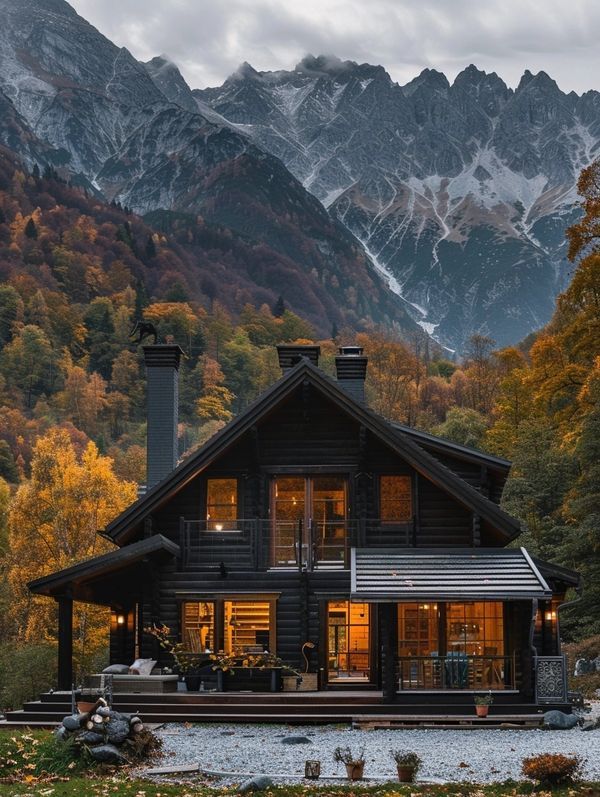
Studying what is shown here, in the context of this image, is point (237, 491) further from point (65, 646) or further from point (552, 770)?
point (552, 770)

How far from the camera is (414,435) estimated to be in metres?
27.7

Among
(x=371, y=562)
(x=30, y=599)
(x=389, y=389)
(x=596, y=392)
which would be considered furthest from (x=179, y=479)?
(x=389, y=389)

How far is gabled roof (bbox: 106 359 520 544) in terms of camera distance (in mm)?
24859

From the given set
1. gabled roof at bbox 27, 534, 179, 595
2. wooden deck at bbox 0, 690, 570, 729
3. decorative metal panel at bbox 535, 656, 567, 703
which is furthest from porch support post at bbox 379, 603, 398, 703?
gabled roof at bbox 27, 534, 179, 595

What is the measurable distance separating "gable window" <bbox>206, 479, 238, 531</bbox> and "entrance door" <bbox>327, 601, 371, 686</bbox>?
3.09 meters

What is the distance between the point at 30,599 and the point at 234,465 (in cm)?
2295

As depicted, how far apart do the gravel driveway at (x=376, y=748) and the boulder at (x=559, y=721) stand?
0.33m

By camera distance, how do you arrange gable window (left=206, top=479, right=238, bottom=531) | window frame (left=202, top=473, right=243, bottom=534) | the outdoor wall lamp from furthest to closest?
gable window (left=206, top=479, right=238, bottom=531) < window frame (left=202, top=473, right=243, bottom=534) < the outdoor wall lamp

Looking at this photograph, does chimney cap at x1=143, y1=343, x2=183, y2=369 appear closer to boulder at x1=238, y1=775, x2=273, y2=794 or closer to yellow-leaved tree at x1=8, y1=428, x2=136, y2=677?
boulder at x1=238, y1=775, x2=273, y2=794

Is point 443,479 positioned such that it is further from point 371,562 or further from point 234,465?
point 234,465

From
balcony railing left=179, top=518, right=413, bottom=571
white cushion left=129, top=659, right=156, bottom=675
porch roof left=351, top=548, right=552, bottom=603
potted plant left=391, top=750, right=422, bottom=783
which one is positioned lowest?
potted plant left=391, top=750, right=422, bottom=783

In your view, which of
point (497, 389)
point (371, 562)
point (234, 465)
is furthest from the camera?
point (497, 389)

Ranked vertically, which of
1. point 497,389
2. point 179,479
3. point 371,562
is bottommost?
point 371,562

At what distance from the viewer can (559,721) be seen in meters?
20.7
